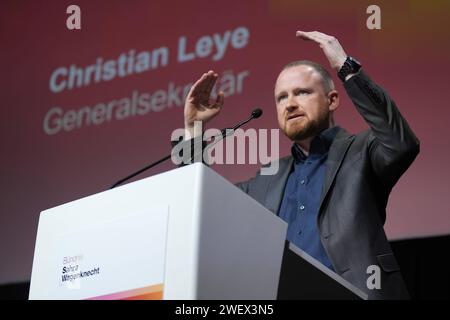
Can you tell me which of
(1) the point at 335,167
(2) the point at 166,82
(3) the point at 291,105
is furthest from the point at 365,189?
(2) the point at 166,82

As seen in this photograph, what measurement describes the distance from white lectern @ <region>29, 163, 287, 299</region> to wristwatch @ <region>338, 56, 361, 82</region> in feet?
2.52

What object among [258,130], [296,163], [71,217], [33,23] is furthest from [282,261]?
[33,23]

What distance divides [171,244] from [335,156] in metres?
1.09

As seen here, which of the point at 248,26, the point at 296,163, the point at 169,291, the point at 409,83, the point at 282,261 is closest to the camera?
the point at 169,291

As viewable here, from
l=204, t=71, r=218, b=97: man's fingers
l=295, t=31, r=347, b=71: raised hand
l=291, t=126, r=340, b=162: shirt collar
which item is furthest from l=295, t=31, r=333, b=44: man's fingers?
l=291, t=126, r=340, b=162: shirt collar

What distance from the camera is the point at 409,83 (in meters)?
2.81

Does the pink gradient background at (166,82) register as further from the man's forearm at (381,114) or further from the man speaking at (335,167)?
the man's forearm at (381,114)

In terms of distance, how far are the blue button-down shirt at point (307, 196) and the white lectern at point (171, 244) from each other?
26.2 inches

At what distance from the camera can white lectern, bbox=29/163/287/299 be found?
115cm

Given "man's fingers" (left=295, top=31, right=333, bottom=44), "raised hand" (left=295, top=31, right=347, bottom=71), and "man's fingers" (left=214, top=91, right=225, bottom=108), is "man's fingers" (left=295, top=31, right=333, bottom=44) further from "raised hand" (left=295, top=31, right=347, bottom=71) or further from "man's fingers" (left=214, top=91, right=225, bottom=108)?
"man's fingers" (left=214, top=91, right=225, bottom=108)

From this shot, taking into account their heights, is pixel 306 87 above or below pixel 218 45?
below

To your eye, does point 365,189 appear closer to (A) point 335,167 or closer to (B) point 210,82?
(A) point 335,167
